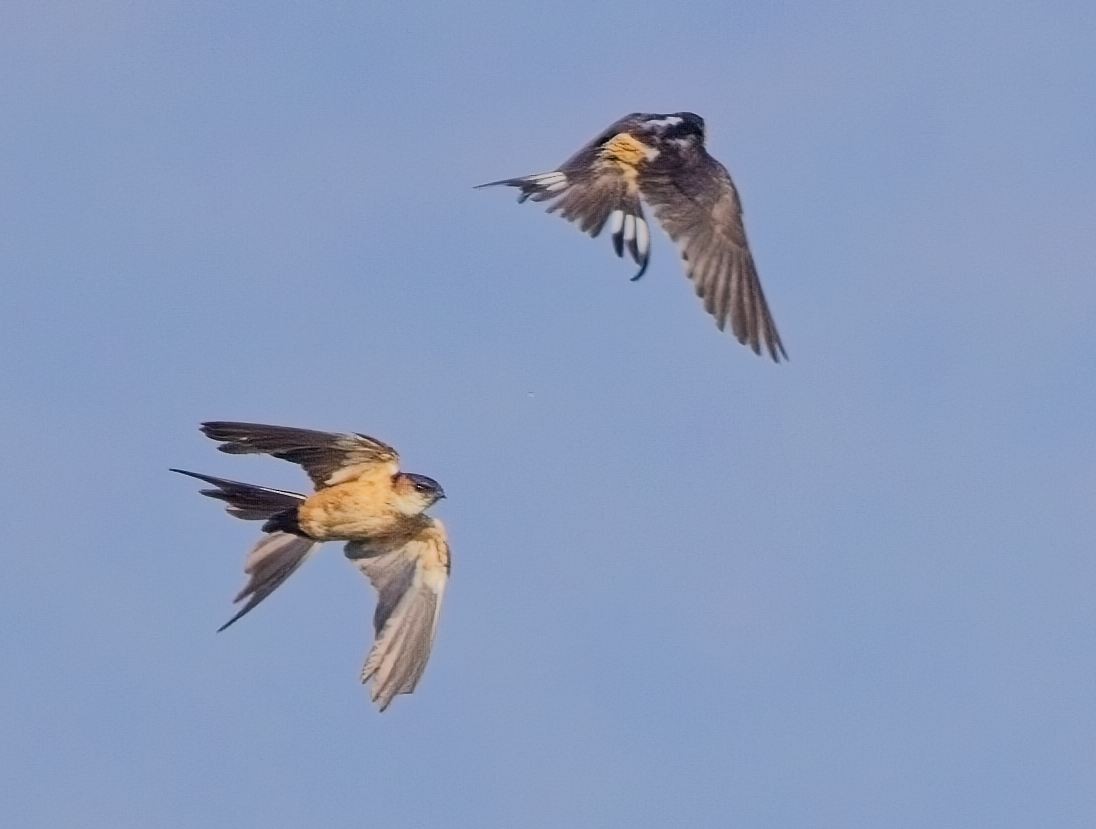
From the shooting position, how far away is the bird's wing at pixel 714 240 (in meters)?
11.4

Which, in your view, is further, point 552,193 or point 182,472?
point 552,193

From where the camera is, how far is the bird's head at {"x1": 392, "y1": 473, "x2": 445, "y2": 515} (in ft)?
32.4

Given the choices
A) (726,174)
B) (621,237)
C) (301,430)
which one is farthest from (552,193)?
(301,430)

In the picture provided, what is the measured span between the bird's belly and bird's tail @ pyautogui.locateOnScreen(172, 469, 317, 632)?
7cm

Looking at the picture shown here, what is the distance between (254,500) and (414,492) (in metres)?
0.75

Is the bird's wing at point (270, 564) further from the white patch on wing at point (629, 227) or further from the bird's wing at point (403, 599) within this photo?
the white patch on wing at point (629, 227)

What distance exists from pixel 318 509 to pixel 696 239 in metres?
2.81

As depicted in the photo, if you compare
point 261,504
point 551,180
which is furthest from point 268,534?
point 551,180

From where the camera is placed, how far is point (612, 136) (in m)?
11.7

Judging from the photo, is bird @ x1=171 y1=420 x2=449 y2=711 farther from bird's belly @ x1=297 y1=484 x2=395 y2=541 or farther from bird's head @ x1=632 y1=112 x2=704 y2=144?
bird's head @ x1=632 y1=112 x2=704 y2=144

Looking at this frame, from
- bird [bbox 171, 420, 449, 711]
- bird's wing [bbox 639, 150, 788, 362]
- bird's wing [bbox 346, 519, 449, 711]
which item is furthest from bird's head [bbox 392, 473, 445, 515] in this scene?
bird's wing [bbox 639, 150, 788, 362]

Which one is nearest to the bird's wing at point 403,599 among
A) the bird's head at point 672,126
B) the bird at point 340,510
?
the bird at point 340,510

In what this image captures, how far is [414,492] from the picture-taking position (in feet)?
32.5

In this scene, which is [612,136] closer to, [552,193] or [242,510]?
[552,193]
